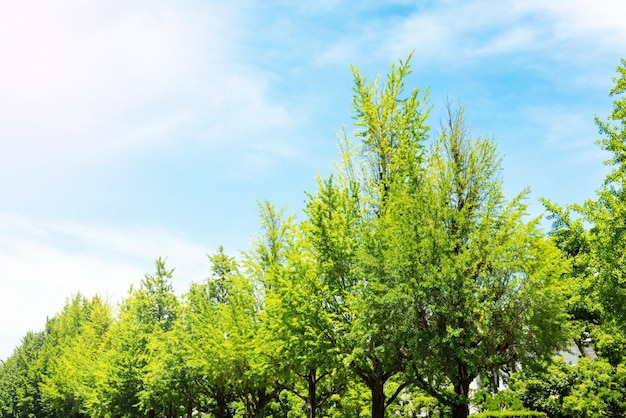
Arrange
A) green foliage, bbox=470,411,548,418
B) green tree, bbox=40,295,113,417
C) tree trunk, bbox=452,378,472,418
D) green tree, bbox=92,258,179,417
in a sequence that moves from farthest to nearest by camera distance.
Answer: green tree, bbox=40,295,113,417 < green tree, bbox=92,258,179,417 < green foliage, bbox=470,411,548,418 < tree trunk, bbox=452,378,472,418

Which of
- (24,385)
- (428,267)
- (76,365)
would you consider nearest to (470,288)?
(428,267)

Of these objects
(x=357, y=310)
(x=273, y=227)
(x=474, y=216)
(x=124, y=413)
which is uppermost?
(x=273, y=227)

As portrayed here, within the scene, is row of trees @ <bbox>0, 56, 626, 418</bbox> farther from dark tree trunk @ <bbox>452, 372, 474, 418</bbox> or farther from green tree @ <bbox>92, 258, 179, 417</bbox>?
green tree @ <bbox>92, 258, 179, 417</bbox>

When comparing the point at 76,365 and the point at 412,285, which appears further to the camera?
the point at 76,365

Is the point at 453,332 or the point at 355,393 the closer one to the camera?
the point at 453,332

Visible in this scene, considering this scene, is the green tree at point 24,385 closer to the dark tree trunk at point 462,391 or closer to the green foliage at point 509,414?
the green foliage at point 509,414

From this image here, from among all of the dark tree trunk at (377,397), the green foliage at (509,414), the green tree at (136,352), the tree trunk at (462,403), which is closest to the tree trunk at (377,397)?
the dark tree trunk at (377,397)

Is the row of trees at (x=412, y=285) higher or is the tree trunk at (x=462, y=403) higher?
the row of trees at (x=412, y=285)

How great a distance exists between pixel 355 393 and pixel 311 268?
28.9 feet

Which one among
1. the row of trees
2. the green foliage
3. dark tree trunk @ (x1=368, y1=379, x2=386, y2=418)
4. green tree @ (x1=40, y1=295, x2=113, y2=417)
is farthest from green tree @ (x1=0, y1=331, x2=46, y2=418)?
dark tree trunk @ (x1=368, y1=379, x2=386, y2=418)

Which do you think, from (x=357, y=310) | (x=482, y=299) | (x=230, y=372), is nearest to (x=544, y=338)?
(x=482, y=299)

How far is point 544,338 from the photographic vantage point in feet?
61.1

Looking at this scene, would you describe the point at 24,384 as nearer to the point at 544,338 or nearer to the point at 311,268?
the point at 311,268

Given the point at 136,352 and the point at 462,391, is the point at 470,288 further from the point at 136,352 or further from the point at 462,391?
the point at 136,352
